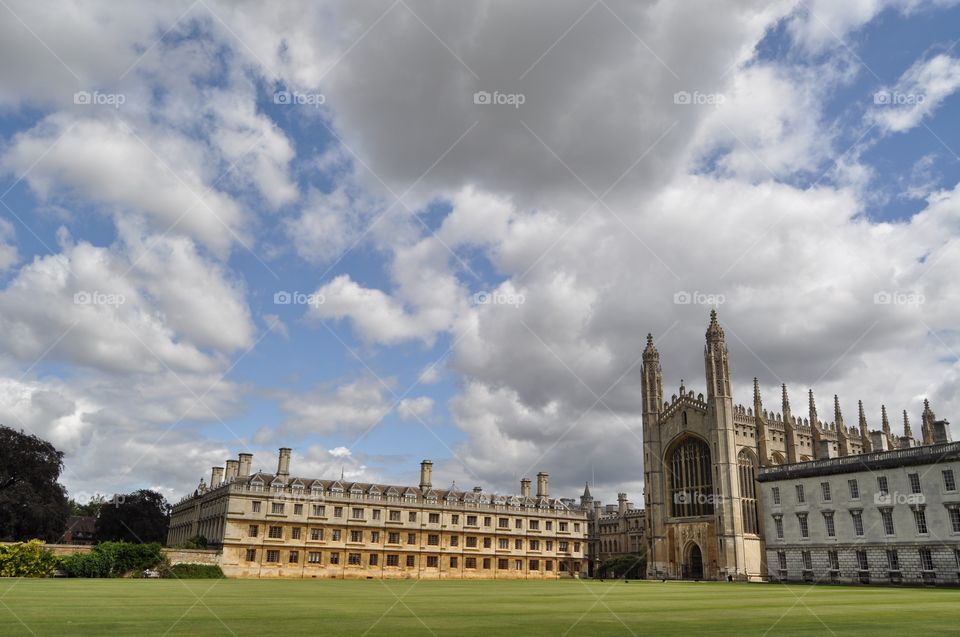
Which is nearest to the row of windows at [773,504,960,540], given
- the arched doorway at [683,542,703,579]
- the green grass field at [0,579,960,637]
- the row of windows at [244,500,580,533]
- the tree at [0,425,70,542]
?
the arched doorway at [683,542,703,579]

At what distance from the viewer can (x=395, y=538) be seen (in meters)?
68.2

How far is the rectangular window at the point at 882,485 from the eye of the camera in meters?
49.2

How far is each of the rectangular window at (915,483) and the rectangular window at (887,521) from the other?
2.37m

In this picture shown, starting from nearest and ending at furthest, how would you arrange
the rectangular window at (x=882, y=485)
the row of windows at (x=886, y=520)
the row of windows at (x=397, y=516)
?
1. the row of windows at (x=886, y=520)
2. the rectangular window at (x=882, y=485)
3. the row of windows at (x=397, y=516)

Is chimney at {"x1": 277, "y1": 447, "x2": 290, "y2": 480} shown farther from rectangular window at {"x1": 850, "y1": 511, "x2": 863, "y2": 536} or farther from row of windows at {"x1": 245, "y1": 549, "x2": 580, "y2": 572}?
rectangular window at {"x1": 850, "y1": 511, "x2": 863, "y2": 536}

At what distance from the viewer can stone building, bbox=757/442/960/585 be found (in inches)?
1790

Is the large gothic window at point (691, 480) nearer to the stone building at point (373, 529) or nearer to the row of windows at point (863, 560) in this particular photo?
the row of windows at point (863, 560)

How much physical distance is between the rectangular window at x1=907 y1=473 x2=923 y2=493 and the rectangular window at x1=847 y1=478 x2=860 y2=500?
4112 mm

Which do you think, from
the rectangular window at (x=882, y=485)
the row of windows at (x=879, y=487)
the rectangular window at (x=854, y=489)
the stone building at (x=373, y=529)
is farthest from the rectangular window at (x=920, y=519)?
the stone building at (x=373, y=529)

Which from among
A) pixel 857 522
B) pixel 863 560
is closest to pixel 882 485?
pixel 857 522

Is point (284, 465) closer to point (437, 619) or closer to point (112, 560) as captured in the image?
point (112, 560)

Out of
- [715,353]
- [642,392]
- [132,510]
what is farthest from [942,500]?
[132,510]

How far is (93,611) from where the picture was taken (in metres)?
16.3

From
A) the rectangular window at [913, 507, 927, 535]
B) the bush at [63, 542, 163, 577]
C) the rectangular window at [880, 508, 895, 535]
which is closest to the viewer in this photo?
A: the bush at [63, 542, 163, 577]
